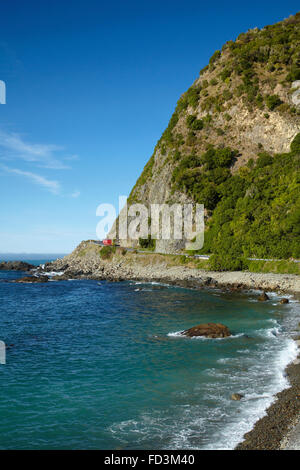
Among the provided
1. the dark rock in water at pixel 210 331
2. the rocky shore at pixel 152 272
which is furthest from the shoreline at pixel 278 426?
the rocky shore at pixel 152 272

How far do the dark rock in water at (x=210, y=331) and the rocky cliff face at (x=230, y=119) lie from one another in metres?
52.0

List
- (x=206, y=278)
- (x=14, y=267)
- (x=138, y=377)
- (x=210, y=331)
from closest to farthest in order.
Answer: (x=138, y=377), (x=210, y=331), (x=206, y=278), (x=14, y=267)

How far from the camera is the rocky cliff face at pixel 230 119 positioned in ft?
279

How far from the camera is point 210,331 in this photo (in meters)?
27.6

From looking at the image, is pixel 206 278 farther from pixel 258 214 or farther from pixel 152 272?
pixel 258 214

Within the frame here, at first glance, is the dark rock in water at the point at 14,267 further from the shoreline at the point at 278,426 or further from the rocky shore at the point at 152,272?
the shoreline at the point at 278,426

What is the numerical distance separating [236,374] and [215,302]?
24.4 metres

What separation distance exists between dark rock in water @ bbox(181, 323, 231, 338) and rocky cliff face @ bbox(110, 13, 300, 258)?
2046 inches

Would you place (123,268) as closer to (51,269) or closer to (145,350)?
(51,269)

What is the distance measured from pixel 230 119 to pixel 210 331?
78.7 m

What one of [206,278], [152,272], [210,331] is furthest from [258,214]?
[210,331]

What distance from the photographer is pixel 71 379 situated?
64.0ft

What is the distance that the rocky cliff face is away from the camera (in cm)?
8519

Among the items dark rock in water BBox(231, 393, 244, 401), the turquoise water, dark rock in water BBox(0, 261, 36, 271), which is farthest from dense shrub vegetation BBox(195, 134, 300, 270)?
dark rock in water BBox(0, 261, 36, 271)
